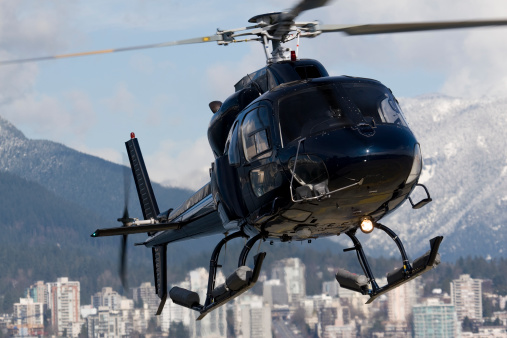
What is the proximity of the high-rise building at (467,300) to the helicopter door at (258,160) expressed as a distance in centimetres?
14874

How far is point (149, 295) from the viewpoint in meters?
124

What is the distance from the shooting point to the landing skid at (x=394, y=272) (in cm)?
1733

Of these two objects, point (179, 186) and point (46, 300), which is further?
point (179, 186)

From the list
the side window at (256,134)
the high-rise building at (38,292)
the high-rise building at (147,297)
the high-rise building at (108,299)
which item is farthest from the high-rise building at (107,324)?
the side window at (256,134)

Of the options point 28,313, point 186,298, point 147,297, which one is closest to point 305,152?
point 186,298

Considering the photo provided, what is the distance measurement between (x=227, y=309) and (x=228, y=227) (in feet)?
347

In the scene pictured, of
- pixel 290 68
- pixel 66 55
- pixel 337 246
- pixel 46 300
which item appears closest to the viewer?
pixel 66 55

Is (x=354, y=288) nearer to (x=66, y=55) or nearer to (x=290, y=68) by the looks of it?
(x=290, y=68)

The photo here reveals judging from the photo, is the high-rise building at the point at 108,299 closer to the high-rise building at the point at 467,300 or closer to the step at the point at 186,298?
the high-rise building at the point at 467,300

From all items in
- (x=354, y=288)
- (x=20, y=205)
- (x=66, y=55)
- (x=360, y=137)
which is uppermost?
(x=20, y=205)

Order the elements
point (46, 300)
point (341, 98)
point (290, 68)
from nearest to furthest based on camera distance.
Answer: point (341, 98), point (290, 68), point (46, 300)

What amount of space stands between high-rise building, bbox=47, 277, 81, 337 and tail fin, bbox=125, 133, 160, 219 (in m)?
103

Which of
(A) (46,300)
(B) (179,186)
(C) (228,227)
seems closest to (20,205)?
(B) (179,186)

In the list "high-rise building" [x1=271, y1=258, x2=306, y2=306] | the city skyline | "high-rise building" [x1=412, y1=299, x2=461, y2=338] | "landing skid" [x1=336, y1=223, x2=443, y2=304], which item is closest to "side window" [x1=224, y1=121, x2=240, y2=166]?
"landing skid" [x1=336, y1=223, x2=443, y2=304]
